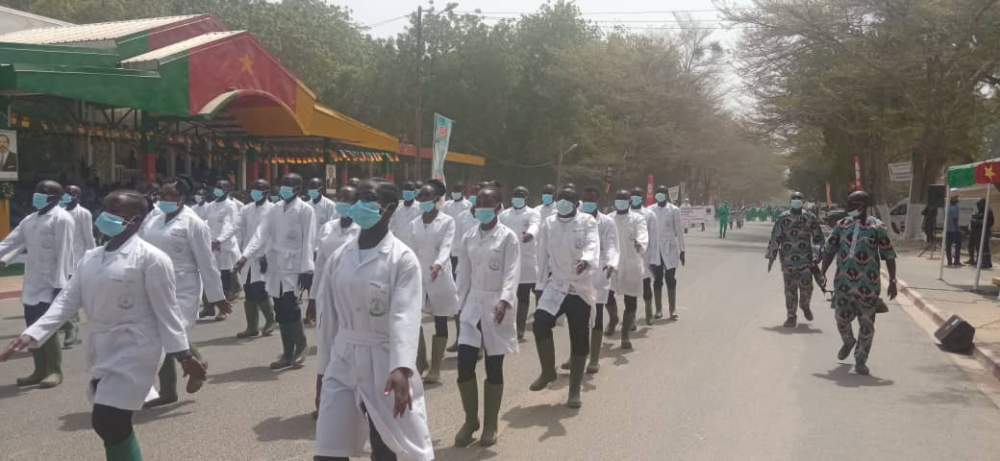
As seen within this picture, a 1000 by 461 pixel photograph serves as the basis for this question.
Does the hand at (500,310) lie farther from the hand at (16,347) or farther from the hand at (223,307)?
the hand at (16,347)

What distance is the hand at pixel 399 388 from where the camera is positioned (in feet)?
11.9

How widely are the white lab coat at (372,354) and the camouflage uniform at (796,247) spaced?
8.46 meters

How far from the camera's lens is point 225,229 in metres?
10.4

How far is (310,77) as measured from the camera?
4825 centimetres

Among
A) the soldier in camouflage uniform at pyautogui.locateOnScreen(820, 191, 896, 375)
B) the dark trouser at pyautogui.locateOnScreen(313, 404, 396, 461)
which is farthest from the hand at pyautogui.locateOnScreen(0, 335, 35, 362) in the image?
the soldier in camouflage uniform at pyautogui.locateOnScreen(820, 191, 896, 375)

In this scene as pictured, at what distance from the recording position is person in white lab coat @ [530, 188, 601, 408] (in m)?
6.64

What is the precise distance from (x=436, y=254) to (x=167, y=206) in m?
2.46

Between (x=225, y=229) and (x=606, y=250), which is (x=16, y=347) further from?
(x=225, y=229)

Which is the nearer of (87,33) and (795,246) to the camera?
(795,246)

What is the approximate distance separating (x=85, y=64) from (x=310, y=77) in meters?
30.2

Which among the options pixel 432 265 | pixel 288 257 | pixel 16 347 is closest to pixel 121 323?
pixel 16 347

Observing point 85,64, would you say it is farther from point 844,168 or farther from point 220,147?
point 844,168

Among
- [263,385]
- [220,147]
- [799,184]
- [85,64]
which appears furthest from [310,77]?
[799,184]

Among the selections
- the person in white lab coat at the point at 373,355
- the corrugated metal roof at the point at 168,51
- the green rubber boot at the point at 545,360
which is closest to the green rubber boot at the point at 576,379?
the green rubber boot at the point at 545,360
